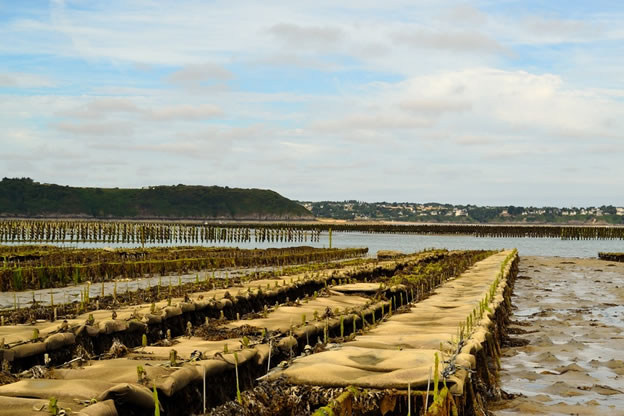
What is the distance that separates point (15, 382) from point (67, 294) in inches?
658

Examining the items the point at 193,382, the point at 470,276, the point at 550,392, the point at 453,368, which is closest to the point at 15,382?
the point at 193,382

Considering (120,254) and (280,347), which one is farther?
(120,254)

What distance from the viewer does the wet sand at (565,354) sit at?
10828mm

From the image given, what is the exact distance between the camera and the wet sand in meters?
10.8

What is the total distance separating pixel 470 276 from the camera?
27875 millimetres

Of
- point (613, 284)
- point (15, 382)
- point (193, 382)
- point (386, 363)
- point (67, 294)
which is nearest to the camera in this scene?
point (15, 382)

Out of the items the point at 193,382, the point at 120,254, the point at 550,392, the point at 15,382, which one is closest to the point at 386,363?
the point at 193,382

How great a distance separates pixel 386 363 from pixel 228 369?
2.11 meters

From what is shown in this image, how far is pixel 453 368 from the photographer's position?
937cm

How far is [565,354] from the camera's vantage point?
48.1 ft

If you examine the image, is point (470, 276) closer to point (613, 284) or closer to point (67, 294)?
point (613, 284)

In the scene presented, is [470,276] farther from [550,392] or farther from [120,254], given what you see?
[120,254]

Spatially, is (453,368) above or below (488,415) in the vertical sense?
above

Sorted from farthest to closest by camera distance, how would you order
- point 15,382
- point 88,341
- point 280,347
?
1. point 88,341
2. point 280,347
3. point 15,382
